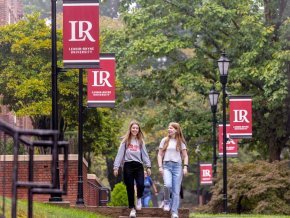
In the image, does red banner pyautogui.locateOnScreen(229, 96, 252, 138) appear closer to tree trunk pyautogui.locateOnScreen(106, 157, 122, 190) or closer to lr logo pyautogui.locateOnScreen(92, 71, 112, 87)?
lr logo pyautogui.locateOnScreen(92, 71, 112, 87)

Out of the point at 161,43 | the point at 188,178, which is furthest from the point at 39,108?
the point at 188,178

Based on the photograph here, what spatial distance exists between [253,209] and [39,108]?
26.7ft

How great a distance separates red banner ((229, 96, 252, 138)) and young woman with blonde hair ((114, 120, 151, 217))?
15593mm

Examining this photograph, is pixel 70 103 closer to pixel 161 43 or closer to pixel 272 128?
pixel 161 43

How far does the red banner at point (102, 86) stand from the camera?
2669 centimetres

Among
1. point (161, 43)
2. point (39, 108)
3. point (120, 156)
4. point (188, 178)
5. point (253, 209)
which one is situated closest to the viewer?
point (120, 156)

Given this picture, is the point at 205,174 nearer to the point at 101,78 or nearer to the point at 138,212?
the point at 101,78

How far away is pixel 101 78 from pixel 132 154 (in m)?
7.95

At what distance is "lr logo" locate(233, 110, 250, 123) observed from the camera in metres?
35.0

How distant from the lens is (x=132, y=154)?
19250 mm

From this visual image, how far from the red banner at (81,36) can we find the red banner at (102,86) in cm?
432

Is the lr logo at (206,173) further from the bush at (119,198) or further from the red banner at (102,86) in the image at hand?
the red banner at (102,86)

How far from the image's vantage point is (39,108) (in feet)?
119

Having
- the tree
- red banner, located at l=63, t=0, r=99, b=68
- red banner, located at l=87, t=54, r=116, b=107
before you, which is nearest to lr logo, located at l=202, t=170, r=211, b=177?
the tree
